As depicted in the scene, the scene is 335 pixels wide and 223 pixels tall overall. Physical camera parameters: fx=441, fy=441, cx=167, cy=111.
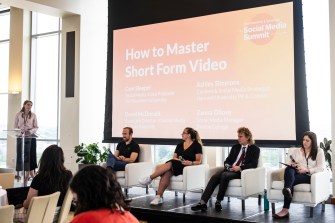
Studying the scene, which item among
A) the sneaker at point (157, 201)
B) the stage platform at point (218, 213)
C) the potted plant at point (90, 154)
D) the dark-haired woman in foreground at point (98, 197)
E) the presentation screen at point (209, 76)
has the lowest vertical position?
the stage platform at point (218, 213)

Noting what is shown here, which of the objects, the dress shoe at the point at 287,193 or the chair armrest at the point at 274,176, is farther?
the chair armrest at the point at 274,176

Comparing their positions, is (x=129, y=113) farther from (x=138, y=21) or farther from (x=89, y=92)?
(x=138, y=21)

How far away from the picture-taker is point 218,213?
546 cm

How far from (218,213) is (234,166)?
2.35 feet

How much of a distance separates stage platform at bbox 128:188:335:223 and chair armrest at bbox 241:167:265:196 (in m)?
0.25

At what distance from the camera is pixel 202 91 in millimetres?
7293

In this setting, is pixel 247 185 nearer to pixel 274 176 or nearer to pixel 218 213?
pixel 274 176

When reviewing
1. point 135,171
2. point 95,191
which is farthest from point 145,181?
point 95,191

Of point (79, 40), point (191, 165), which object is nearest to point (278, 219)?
point (191, 165)

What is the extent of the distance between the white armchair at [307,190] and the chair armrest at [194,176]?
1.00 m

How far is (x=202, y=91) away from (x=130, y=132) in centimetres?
136

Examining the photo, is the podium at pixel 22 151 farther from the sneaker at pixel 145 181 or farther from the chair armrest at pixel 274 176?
the chair armrest at pixel 274 176

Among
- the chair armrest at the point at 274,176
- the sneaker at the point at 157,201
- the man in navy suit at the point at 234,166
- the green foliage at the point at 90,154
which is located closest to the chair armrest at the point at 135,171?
the sneaker at the point at 157,201

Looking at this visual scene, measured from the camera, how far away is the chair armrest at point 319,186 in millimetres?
5117
